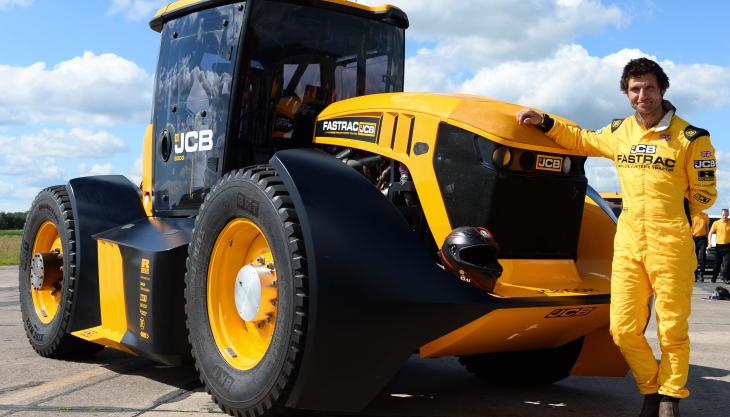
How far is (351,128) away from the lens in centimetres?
499

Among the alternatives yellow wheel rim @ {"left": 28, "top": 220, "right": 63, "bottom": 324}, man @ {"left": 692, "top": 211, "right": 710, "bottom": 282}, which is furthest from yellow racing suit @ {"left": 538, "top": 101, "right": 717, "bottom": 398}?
man @ {"left": 692, "top": 211, "right": 710, "bottom": 282}

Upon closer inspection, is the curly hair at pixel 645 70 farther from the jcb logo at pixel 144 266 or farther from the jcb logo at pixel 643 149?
the jcb logo at pixel 144 266

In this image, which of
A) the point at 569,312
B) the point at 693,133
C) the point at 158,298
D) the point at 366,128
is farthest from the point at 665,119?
the point at 158,298

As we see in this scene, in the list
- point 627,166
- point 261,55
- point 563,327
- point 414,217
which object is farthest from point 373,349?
point 261,55

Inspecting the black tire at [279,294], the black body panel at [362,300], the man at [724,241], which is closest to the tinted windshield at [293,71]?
the black tire at [279,294]

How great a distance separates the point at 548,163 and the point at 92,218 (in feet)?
10.9

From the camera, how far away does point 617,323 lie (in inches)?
177

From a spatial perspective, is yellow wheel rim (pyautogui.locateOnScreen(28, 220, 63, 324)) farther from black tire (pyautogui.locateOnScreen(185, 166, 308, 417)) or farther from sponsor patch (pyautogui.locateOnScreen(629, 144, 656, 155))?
sponsor patch (pyautogui.locateOnScreen(629, 144, 656, 155))

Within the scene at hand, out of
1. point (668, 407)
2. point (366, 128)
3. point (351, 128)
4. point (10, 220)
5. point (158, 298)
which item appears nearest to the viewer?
point (668, 407)

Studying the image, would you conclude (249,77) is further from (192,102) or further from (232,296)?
(232,296)

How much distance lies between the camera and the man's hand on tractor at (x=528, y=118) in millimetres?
4473

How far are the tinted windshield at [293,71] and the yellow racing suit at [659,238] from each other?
5.90 feet

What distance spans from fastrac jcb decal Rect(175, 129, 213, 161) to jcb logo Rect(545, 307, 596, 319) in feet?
8.07

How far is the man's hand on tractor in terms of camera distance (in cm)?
447
